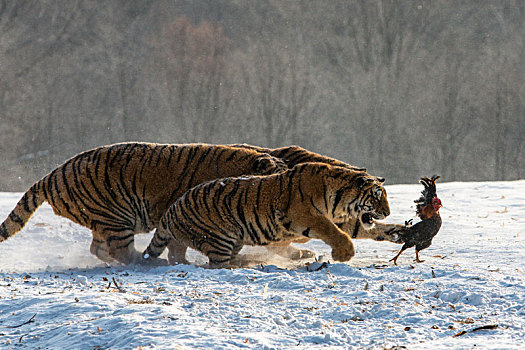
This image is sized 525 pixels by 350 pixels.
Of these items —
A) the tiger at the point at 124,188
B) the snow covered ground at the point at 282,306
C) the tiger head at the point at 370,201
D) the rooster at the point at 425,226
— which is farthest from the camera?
the tiger at the point at 124,188

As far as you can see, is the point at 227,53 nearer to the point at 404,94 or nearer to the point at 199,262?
the point at 404,94

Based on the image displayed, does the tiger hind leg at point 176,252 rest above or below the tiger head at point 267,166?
below

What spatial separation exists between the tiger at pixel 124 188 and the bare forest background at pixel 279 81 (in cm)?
1633

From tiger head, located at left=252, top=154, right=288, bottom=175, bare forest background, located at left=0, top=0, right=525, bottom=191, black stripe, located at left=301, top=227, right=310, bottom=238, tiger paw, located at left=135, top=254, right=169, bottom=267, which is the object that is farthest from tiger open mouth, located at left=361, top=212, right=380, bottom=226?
bare forest background, located at left=0, top=0, right=525, bottom=191

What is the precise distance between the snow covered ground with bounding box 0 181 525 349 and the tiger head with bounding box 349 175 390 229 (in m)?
0.41

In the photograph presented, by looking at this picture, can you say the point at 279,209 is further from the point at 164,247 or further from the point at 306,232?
the point at 164,247

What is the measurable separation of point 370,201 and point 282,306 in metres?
1.89

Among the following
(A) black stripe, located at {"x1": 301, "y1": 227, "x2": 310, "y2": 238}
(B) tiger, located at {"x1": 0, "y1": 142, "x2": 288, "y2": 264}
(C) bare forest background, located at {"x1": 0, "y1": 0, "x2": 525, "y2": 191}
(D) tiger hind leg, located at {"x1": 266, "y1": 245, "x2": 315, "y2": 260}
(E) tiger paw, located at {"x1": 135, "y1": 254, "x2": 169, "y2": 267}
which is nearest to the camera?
(A) black stripe, located at {"x1": 301, "y1": 227, "x2": 310, "y2": 238}

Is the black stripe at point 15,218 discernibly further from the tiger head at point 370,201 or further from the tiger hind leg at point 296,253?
the tiger head at point 370,201

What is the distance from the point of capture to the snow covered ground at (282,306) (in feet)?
10.2

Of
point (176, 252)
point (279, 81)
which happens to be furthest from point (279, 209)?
point (279, 81)

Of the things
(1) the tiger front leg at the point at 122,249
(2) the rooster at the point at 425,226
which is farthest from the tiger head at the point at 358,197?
(1) the tiger front leg at the point at 122,249

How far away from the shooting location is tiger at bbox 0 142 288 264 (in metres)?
6.02

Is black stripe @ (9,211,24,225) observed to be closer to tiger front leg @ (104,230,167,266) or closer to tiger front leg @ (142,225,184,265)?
tiger front leg @ (104,230,167,266)
